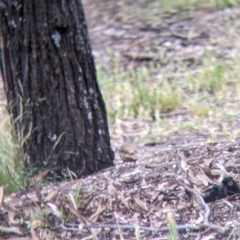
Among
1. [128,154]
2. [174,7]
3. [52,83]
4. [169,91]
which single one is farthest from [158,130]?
[174,7]

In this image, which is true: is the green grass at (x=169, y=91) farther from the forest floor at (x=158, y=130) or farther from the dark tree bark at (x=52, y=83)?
the dark tree bark at (x=52, y=83)

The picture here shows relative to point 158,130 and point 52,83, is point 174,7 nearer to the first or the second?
point 158,130

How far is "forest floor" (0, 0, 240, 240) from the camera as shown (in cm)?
377

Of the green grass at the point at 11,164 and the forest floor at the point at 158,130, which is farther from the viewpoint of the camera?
the green grass at the point at 11,164

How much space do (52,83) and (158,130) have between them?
1.87 meters

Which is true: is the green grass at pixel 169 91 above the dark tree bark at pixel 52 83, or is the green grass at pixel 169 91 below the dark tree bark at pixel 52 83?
below

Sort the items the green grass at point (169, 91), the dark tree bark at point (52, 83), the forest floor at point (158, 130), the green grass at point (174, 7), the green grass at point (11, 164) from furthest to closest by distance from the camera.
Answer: the green grass at point (174, 7), the green grass at point (169, 91), the dark tree bark at point (52, 83), the green grass at point (11, 164), the forest floor at point (158, 130)

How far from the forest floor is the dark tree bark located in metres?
0.28

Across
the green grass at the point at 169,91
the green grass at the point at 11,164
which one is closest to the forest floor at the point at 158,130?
the green grass at the point at 169,91

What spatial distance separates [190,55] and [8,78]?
3817mm

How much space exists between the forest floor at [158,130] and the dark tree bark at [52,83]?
28 centimetres

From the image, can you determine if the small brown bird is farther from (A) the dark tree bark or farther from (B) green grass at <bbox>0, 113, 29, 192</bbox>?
(B) green grass at <bbox>0, 113, 29, 192</bbox>

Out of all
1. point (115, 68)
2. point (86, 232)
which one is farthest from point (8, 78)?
point (115, 68)

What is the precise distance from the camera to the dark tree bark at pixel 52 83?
4715mm
